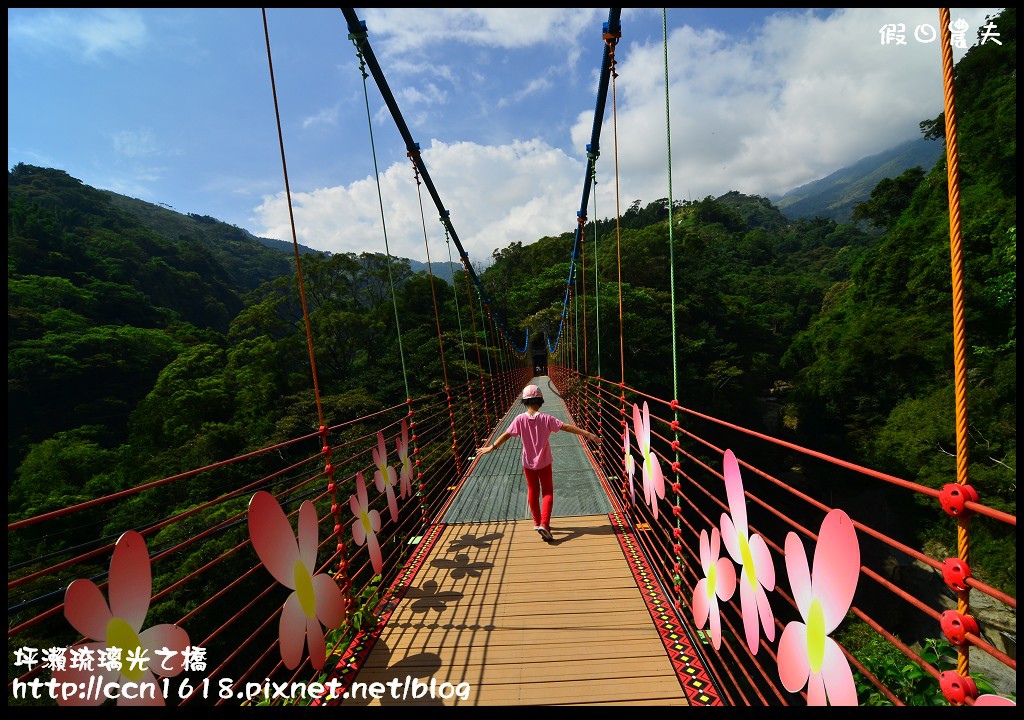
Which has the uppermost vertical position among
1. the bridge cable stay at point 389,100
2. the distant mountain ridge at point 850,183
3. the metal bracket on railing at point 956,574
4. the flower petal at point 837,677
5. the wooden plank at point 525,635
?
the distant mountain ridge at point 850,183

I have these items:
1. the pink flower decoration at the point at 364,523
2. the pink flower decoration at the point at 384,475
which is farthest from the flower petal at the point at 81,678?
the pink flower decoration at the point at 384,475

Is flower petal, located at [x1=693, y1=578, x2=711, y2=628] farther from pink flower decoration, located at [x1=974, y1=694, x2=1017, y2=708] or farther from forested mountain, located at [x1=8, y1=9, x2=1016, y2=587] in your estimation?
forested mountain, located at [x1=8, y1=9, x2=1016, y2=587]

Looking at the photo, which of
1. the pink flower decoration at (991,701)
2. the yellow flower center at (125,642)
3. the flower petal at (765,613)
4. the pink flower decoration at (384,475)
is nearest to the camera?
the pink flower decoration at (991,701)

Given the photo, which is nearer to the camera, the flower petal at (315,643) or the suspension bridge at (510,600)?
the suspension bridge at (510,600)

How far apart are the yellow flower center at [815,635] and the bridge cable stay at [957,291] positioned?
0.24 m

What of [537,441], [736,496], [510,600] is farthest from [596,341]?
[736,496]

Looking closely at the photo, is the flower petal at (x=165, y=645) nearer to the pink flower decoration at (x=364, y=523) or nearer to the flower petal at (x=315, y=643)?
the flower petal at (x=315, y=643)

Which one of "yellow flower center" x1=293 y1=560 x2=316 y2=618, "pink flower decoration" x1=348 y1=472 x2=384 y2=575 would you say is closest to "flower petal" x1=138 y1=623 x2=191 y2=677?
"yellow flower center" x1=293 y1=560 x2=316 y2=618

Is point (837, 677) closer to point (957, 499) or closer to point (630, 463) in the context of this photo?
point (957, 499)

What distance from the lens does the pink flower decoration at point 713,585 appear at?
1473 mm

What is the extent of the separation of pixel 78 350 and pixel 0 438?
21.7m

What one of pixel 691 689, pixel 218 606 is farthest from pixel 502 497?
pixel 218 606

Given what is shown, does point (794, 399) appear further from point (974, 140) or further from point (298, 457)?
point (298, 457)

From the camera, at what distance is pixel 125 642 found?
3.38 feet
